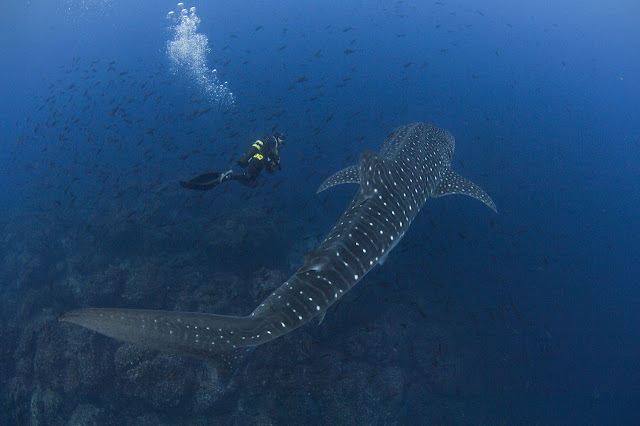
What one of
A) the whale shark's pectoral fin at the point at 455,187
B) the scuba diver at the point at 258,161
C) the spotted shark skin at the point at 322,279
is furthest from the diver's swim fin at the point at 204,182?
the whale shark's pectoral fin at the point at 455,187

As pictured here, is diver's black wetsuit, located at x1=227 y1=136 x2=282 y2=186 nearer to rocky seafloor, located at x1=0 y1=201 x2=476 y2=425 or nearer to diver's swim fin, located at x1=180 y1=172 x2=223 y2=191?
diver's swim fin, located at x1=180 y1=172 x2=223 y2=191

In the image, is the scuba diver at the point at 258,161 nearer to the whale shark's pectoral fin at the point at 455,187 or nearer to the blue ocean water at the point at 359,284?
the blue ocean water at the point at 359,284

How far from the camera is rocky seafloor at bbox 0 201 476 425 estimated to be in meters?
9.54

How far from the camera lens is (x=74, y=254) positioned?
1553 centimetres

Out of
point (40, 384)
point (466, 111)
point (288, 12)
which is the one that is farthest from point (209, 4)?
point (40, 384)

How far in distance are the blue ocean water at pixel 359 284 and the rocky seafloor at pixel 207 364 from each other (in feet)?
0.20

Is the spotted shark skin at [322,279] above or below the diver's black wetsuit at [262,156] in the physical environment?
above

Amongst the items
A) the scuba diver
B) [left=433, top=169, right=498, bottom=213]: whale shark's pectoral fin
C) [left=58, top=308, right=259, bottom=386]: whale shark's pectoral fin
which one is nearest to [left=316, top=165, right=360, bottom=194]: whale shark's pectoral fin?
the scuba diver

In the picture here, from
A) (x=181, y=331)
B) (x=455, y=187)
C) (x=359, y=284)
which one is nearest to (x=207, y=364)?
(x=181, y=331)

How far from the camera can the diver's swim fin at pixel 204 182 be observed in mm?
10547

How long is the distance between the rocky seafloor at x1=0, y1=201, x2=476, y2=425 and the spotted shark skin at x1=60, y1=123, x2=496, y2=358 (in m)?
3.65

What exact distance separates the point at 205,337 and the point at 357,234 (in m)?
2.90

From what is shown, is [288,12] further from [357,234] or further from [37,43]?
[37,43]

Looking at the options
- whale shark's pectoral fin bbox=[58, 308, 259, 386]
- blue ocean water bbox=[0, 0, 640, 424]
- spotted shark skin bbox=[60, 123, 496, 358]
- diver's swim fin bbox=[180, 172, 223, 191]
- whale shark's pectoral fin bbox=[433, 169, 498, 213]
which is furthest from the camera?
diver's swim fin bbox=[180, 172, 223, 191]
